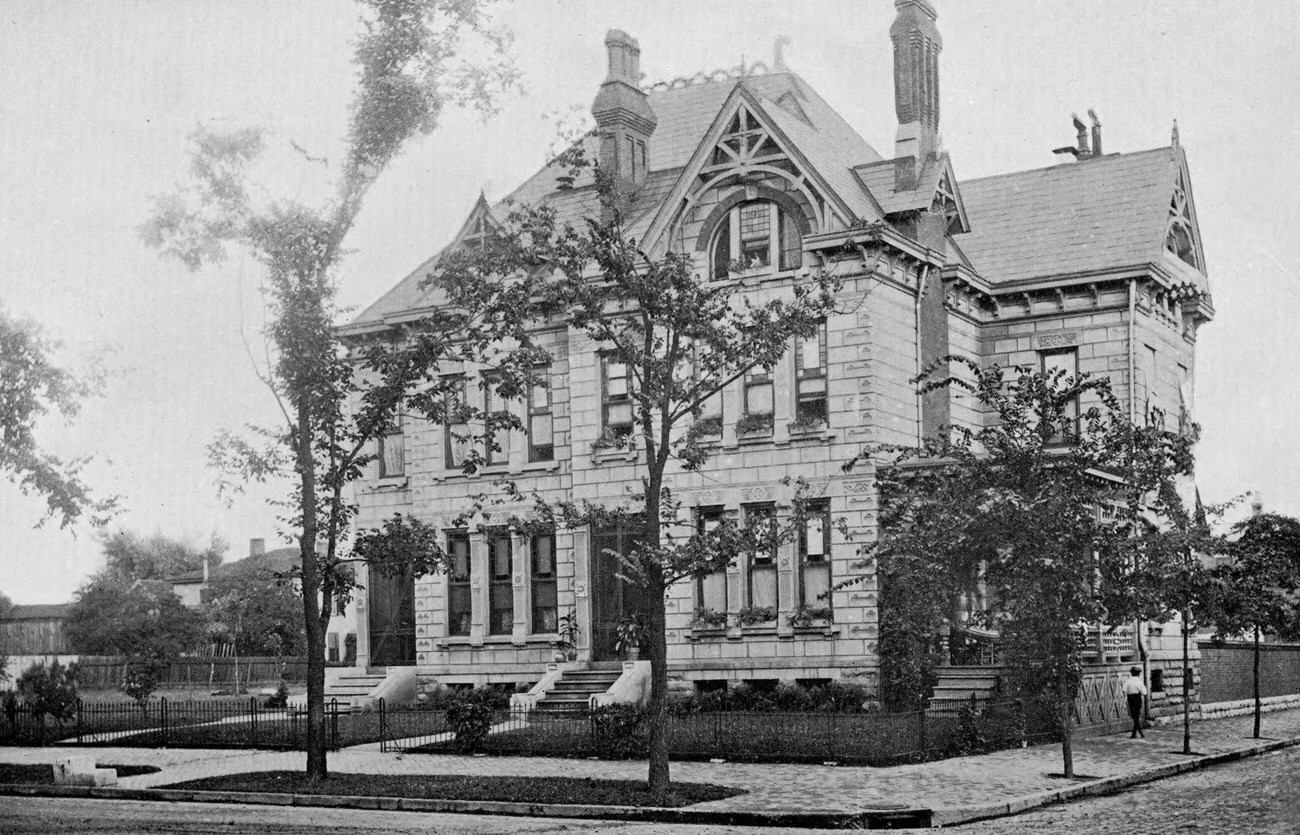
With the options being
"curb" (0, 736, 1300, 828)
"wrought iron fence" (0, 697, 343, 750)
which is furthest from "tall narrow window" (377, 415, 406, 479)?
"curb" (0, 736, 1300, 828)

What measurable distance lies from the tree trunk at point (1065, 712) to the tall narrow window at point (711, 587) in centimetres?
1186

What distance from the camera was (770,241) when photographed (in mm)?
36219

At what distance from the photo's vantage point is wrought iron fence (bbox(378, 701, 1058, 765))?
26.9 meters

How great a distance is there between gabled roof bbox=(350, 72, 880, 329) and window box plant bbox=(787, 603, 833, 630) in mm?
9133

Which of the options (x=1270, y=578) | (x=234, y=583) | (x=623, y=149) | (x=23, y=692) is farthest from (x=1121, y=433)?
(x=234, y=583)

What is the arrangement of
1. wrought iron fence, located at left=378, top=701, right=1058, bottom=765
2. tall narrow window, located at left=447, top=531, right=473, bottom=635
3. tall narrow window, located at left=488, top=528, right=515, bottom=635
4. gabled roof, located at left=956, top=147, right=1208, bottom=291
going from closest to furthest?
wrought iron fence, located at left=378, top=701, right=1058, bottom=765 < gabled roof, located at left=956, top=147, right=1208, bottom=291 < tall narrow window, located at left=488, top=528, right=515, bottom=635 < tall narrow window, located at left=447, top=531, right=473, bottom=635

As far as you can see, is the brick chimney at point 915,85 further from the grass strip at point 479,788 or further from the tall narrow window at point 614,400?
the grass strip at point 479,788

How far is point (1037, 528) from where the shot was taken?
24672 millimetres

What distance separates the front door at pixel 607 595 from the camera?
125 ft

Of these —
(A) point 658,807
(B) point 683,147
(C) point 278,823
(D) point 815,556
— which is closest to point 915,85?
(B) point 683,147

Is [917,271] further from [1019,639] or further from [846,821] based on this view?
[846,821]

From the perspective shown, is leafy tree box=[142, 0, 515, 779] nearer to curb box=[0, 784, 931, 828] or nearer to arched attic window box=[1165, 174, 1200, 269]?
curb box=[0, 784, 931, 828]

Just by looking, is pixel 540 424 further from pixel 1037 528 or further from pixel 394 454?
pixel 1037 528

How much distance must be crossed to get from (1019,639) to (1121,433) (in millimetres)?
3726
